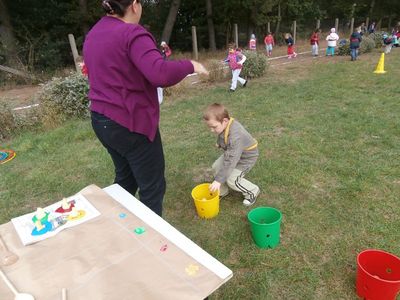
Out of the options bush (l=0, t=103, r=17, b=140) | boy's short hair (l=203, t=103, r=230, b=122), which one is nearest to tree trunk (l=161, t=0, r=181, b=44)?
bush (l=0, t=103, r=17, b=140)

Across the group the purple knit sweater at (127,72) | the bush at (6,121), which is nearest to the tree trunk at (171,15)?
the bush at (6,121)

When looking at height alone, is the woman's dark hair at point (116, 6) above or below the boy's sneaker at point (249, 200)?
above

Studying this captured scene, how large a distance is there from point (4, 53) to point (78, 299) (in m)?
13.5

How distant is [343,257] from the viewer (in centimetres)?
254

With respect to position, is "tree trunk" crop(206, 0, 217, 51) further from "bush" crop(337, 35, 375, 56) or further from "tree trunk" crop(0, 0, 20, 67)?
"tree trunk" crop(0, 0, 20, 67)

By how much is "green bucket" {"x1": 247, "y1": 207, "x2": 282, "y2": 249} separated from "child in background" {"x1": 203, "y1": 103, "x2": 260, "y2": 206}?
1.33 ft

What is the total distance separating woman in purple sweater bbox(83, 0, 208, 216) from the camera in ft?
5.21

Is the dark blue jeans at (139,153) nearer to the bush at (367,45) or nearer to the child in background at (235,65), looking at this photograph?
the child in background at (235,65)

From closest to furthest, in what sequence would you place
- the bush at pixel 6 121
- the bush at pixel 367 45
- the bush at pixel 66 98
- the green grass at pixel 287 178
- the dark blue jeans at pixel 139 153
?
the dark blue jeans at pixel 139 153, the green grass at pixel 287 178, the bush at pixel 6 121, the bush at pixel 66 98, the bush at pixel 367 45

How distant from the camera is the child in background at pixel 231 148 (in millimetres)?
2789

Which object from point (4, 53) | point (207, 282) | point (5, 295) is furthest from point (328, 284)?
point (4, 53)

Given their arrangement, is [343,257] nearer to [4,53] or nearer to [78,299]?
[78,299]

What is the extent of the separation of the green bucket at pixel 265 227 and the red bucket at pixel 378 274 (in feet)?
2.06

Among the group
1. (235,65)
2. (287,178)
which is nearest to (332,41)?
(235,65)
